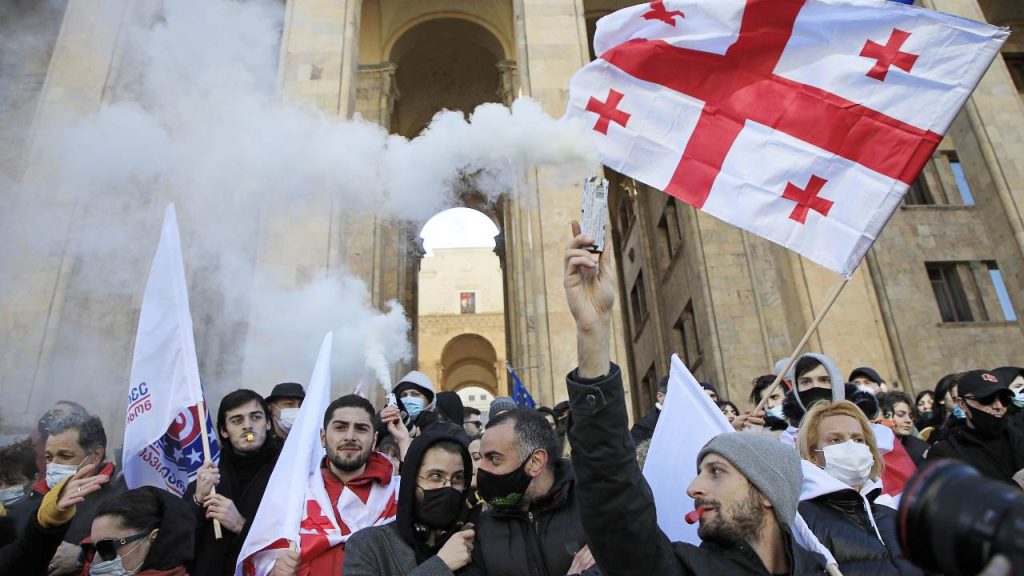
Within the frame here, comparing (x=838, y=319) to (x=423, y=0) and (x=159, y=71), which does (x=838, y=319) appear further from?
(x=159, y=71)

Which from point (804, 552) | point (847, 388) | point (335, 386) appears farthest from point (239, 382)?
point (804, 552)

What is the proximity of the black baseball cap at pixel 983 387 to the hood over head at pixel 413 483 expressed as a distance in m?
4.01

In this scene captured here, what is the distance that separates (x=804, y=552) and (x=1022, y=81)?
22.4m

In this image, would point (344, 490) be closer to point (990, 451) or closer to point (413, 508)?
point (413, 508)

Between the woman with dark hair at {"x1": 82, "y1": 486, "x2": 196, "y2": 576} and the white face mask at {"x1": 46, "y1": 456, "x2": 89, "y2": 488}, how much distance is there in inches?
30.0

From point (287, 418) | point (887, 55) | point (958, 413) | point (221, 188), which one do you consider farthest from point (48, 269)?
point (958, 413)

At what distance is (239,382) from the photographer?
11.4 meters

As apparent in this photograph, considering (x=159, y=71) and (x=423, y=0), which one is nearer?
(x=159, y=71)

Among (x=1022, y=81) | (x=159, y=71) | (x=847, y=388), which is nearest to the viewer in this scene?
(x=847, y=388)

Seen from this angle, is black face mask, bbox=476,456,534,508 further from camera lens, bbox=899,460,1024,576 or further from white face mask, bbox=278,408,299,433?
white face mask, bbox=278,408,299,433

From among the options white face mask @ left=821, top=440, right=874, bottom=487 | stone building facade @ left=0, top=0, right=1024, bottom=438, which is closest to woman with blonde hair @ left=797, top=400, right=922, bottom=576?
white face mask @ left=821, top=440, right=874, bottom=487

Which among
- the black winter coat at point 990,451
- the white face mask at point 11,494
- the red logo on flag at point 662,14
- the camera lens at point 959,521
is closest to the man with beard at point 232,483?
the white face mask at point 11,494

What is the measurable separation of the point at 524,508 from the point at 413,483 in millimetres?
644

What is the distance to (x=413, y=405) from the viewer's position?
240 inches
